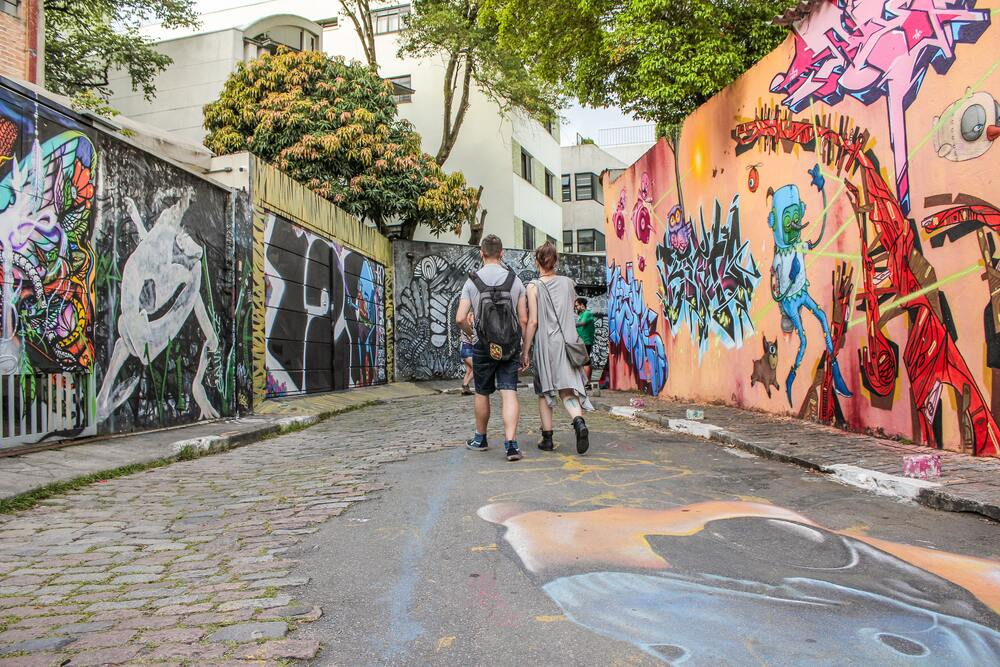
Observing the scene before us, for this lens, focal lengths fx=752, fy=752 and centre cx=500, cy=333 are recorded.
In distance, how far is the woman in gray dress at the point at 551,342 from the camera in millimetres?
6447

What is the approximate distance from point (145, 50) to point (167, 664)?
77.2ft

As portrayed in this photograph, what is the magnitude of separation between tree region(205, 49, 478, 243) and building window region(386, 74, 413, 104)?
19.2ft

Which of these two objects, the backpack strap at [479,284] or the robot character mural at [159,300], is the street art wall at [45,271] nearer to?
the robot character mural at [159,300]

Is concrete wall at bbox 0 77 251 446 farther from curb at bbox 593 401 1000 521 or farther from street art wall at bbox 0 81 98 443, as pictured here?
curb at bbox 593 401 1000 521

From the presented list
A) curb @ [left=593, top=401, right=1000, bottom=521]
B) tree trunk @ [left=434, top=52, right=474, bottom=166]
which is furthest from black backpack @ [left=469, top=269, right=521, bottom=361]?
tree trunk @ [left=434, top=52, right=474, bottom=166]

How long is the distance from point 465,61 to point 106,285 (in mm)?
20604

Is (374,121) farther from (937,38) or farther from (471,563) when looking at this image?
(471,563)

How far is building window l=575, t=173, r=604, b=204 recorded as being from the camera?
38.0 m

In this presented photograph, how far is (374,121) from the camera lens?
19656mm

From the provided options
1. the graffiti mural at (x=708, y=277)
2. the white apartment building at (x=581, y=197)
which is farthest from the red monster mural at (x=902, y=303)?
the white apartment building at (x=581, y=197)

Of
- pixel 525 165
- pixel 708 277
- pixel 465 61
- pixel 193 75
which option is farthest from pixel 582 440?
pixel 525 165

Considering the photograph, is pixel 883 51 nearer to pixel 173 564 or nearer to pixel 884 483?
pixel 884 483

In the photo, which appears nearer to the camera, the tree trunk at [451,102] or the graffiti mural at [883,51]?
the graffiti mural at [883,51]

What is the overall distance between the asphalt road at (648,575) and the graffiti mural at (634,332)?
7.66 meters
